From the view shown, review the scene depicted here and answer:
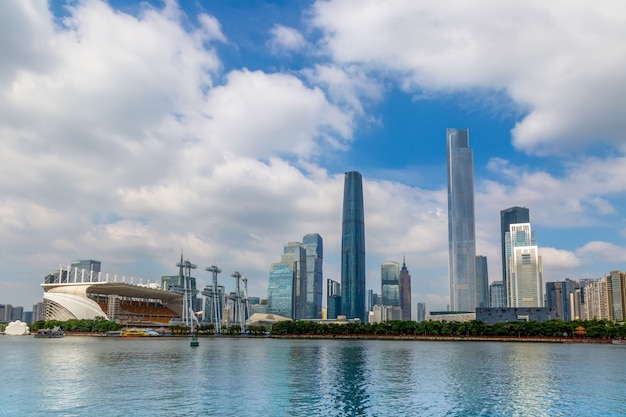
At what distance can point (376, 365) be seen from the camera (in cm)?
10262

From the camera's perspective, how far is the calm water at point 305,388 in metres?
56.3

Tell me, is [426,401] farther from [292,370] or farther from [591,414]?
[292,370]

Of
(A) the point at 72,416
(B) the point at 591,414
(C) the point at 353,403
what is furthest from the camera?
(C) the point at 353,403

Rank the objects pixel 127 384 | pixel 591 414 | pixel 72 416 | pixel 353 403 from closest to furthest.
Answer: pixel 72 416, pixel 591 414, pixel 353 403, pixel 127 384

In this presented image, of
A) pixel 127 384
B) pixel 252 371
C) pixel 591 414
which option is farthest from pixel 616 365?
pixel 127 384

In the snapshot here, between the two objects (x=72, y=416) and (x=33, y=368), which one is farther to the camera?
(x=33, y=368)

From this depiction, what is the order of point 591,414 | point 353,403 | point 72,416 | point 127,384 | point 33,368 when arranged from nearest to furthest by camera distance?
point 72,416
point 591,414
point 353,403
point 127,384
point 33,368

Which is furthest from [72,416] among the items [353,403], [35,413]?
[353,403]

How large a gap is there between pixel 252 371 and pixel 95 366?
27503 millimetres

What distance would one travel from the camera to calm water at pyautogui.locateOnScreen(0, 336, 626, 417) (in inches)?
2217

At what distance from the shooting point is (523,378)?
276 feet

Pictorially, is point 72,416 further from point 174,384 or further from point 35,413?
point 174,384

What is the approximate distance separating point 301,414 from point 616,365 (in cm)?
8029

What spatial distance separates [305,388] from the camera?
70.4 metres
